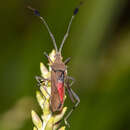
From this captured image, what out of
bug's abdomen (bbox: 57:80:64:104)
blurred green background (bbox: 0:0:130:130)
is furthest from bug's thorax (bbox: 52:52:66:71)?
blurred green background (bbox: 0:0:130:130)

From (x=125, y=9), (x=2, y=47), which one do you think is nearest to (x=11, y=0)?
(x=2, y=47)

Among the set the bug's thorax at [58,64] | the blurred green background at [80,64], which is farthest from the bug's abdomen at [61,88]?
the blurred green background at [80,64]

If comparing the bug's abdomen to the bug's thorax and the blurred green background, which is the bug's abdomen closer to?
the bug's thorax

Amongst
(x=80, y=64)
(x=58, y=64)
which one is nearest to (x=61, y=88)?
(x=58, y=64)

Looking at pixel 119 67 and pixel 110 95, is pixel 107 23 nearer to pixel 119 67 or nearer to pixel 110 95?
pixel 119 67

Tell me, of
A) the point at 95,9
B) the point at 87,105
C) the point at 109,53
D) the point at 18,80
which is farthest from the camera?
the point at 109,53

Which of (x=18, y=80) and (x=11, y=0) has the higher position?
(x=11, y=0)

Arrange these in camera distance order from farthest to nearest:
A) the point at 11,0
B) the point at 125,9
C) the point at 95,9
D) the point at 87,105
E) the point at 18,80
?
the point at 125,9, the point at 11,0, the point at 95,9, the point at 18,80, the point at 87,105

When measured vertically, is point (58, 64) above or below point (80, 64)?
below

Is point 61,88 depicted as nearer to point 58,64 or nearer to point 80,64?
point 58,64
